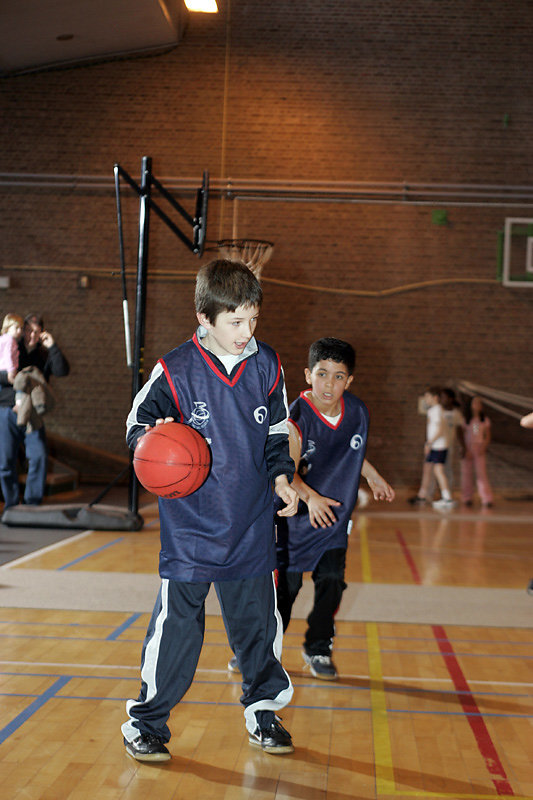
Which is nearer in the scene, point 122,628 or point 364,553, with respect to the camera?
point 122,628

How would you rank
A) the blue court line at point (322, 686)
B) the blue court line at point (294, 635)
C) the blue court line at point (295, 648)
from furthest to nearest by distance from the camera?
1. the blue court line at point (294, 635)
2. the blue court line at point (295, 648)
3. the blue court line at point (322, 686)

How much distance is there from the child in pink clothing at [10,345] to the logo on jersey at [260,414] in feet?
18.8

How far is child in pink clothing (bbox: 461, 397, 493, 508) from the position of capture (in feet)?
35.0

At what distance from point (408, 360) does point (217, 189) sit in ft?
12.3

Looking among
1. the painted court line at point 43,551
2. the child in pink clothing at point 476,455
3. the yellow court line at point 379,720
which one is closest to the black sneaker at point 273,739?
the yellow court line at point 379,720

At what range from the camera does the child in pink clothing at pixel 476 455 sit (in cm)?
1066

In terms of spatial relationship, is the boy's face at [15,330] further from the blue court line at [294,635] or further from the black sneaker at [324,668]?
the black sneaker at [324,668]

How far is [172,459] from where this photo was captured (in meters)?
2.27

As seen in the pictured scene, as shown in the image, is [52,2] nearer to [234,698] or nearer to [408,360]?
[408,360]

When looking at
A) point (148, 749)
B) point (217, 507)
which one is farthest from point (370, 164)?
point (148, 749)

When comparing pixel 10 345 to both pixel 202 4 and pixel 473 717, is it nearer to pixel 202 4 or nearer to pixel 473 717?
pixel 202 4

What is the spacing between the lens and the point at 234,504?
243 centimetres

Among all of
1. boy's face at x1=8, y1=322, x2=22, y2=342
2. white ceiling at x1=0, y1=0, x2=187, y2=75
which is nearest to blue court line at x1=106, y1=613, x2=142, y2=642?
boy's face at x1=8, y1=322, x2=22, y2=342

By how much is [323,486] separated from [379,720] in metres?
0.97
